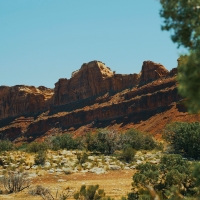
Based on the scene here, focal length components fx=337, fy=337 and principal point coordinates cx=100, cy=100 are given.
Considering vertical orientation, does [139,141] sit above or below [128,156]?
above

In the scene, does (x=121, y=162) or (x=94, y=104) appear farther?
(x=94, y=104)

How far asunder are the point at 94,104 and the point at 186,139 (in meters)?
59.5

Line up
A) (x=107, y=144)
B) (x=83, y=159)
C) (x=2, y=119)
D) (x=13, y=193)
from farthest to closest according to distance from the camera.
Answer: (x=2, y=119), (x=107, y=144), (x=83, y=159), (x=13, y=193)

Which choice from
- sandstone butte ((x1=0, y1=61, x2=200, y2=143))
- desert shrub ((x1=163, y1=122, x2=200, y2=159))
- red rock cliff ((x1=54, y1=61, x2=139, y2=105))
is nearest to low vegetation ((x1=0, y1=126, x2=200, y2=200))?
desert shrub ((x1=163, y1=122, x2=200, y2=159))

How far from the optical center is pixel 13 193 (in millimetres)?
18656

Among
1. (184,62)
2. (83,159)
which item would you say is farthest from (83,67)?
(184,62)

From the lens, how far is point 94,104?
3622 inches

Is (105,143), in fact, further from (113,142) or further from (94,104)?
(94,104)

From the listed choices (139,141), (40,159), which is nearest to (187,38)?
(40,159)

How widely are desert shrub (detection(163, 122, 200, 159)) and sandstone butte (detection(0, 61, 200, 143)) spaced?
2578cm

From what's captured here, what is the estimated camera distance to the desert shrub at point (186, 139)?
106 ft

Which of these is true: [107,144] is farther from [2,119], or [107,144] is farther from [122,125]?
[2,119]

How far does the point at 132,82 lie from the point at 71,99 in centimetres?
2164

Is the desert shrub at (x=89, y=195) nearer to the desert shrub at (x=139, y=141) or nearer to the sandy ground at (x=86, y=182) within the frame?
the sandy ground at (x=86, y=182)
